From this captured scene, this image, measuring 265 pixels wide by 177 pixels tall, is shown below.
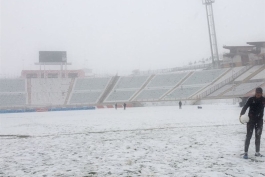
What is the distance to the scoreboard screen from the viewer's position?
78875 millimetres

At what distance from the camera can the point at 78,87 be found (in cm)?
7006

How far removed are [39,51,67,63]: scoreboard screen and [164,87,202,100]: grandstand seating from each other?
3697 centimetres

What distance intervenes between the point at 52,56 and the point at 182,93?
42.6 metres

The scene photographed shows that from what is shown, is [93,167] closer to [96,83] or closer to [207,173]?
[207,173]

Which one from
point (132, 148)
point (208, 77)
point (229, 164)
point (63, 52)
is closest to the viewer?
point (229, 164)

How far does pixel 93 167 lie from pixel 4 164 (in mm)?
2594

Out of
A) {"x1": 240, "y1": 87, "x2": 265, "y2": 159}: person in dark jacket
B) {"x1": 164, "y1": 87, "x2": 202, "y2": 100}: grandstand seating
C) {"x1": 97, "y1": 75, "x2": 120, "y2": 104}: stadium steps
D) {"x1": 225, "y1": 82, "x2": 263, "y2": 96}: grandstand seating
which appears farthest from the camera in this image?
{"x1": 97, "y1": 75, "x2": 120, "y2": 104}: stadium steps

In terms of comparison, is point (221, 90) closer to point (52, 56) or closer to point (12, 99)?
point (12, 99)

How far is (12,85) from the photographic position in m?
66.7

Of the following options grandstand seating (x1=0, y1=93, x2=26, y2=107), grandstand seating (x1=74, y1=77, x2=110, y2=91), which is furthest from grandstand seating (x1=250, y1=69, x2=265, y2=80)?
grandstand seating (x1=0, y1=93, x2=26, y2=107)

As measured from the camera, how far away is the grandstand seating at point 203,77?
6219 centimetres

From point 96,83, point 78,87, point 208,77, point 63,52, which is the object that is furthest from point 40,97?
point 208,77

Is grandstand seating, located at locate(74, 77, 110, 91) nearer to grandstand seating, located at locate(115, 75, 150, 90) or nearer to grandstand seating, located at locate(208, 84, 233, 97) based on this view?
grandstand seating, located at locate(115, 75, 150, 90)

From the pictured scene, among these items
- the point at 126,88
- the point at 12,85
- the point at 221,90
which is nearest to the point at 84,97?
the point at 126,88
